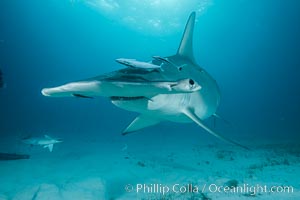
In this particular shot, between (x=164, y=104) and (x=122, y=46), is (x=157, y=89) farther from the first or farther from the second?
(x=122, y=46)

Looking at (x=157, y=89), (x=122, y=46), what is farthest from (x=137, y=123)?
(x=122, y=46)

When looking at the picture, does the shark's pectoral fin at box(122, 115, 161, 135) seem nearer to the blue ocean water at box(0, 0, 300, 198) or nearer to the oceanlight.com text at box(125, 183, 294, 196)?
the oceanlight.com text at box(125, 183, 294, 196)

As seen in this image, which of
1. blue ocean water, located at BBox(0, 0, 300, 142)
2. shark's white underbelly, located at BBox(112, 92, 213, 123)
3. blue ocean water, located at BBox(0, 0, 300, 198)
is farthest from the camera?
blue ocean water, located at BBox(0, 0, 300, 142)

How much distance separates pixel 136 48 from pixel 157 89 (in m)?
78.5

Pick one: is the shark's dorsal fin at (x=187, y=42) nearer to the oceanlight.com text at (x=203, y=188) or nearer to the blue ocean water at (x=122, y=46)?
the oceanlight.com text at (x=203, y=188)

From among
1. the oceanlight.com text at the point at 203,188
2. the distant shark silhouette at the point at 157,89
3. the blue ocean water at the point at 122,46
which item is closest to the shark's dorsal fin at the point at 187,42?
the distant shark silhouette at the point at 157,89

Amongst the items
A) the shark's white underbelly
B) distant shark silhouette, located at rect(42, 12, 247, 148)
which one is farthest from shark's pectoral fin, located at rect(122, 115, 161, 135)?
the shark's white underbelly

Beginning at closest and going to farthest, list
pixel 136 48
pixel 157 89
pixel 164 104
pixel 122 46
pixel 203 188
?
pixel 157 89
pixel 164 104
pixel 203 188
pixel 136 48
pixel 122 46

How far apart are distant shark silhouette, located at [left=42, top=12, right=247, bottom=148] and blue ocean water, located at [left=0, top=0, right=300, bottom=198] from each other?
10713 mm

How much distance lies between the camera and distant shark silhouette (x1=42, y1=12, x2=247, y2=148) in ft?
7.47

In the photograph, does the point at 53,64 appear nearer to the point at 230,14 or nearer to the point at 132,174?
the point at 230,14

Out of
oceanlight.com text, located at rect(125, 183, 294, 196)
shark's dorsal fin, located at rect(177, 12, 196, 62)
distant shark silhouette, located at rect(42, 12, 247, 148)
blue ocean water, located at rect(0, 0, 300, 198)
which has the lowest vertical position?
oceanlight.com text, located at rect(125, 183, 294, 196)

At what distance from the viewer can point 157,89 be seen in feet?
7.75

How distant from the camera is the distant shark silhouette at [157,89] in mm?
2277
